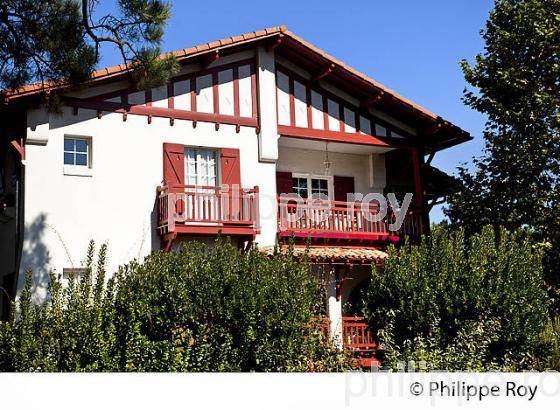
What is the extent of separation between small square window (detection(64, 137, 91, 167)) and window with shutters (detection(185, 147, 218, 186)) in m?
2.38

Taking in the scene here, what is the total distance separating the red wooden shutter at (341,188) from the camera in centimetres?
2284

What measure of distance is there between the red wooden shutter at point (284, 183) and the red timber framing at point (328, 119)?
1.37m

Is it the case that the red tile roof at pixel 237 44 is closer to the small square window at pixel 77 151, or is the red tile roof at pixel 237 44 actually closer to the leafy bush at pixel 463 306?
the small square window at pixel 77 151

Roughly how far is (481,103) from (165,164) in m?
8.94

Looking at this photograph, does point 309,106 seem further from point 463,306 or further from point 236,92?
point 463,306

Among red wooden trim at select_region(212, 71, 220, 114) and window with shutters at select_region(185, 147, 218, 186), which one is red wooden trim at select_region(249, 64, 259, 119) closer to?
red wooden trim at select_region(212, 71, 220, 114)

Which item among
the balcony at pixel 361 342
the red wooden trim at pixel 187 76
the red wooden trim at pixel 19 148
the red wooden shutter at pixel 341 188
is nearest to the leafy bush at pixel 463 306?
the balcony at pixel 361 342

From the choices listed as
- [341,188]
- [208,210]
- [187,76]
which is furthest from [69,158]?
[341,188]

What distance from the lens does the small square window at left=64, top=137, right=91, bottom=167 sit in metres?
18.7

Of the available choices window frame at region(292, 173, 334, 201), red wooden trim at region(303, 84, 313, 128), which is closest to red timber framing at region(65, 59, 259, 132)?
red wooden trim at region(303, 84, 313, 128)

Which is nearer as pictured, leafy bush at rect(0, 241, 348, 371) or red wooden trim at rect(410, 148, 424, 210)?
leafy bush at rect(0, 241, 348, 371)

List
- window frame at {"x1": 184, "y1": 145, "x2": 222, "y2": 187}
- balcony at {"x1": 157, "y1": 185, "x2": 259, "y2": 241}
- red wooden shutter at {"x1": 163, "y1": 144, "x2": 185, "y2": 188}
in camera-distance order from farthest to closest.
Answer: window frame at {"x1": 184, "y1": 145, "x2": 222, "y2": 187}
red wooden shutter at {"x1": 163, "y1": 144, "x2": 185, "y2": 188}
balcony at {"x1": 157, "y1": 185, "x2": 259, "y2": 241}

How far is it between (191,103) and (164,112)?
74 cm
